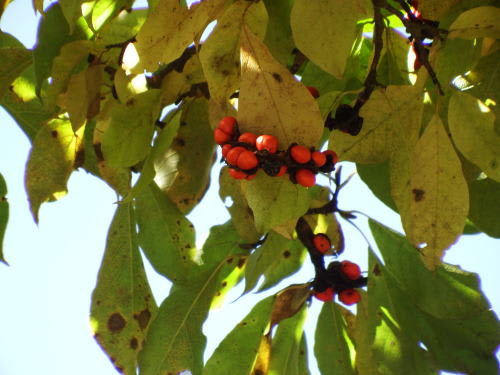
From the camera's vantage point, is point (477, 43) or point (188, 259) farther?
point (188, 259)

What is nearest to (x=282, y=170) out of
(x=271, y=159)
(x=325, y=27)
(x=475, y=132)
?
(x=271, y=159)

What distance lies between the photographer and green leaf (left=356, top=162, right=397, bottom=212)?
3.71 ft

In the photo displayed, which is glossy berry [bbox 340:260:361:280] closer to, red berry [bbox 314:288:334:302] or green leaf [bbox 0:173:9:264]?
red berry [bbox 314:288:334:302]

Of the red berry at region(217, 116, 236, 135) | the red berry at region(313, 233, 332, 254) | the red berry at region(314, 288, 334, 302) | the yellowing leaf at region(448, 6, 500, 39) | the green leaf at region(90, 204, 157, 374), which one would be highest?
the yellowing leaf at region(448, 6, 500, 39)

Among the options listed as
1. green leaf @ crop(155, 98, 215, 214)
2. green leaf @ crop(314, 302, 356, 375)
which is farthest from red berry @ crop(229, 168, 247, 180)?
green leaf @ crop(314, 302, 356, 375)

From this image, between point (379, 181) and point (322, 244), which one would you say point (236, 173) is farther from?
point (322, 244)

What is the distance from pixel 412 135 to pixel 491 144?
13 centimetres

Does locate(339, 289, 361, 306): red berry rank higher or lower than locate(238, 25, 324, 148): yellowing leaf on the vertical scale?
higher

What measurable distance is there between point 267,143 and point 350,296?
0.62 meters

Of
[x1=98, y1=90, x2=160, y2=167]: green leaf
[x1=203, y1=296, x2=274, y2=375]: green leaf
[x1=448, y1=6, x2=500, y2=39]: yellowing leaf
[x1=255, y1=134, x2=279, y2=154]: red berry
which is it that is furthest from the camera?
[x1=203, y1=296, x2=274, y2=375]: green leaf

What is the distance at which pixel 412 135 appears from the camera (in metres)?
1.01

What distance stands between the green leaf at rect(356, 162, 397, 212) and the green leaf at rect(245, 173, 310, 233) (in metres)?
0.28

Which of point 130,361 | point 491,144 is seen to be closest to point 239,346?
point 130,361

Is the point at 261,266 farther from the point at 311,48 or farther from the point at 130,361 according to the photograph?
the point at 311,48
